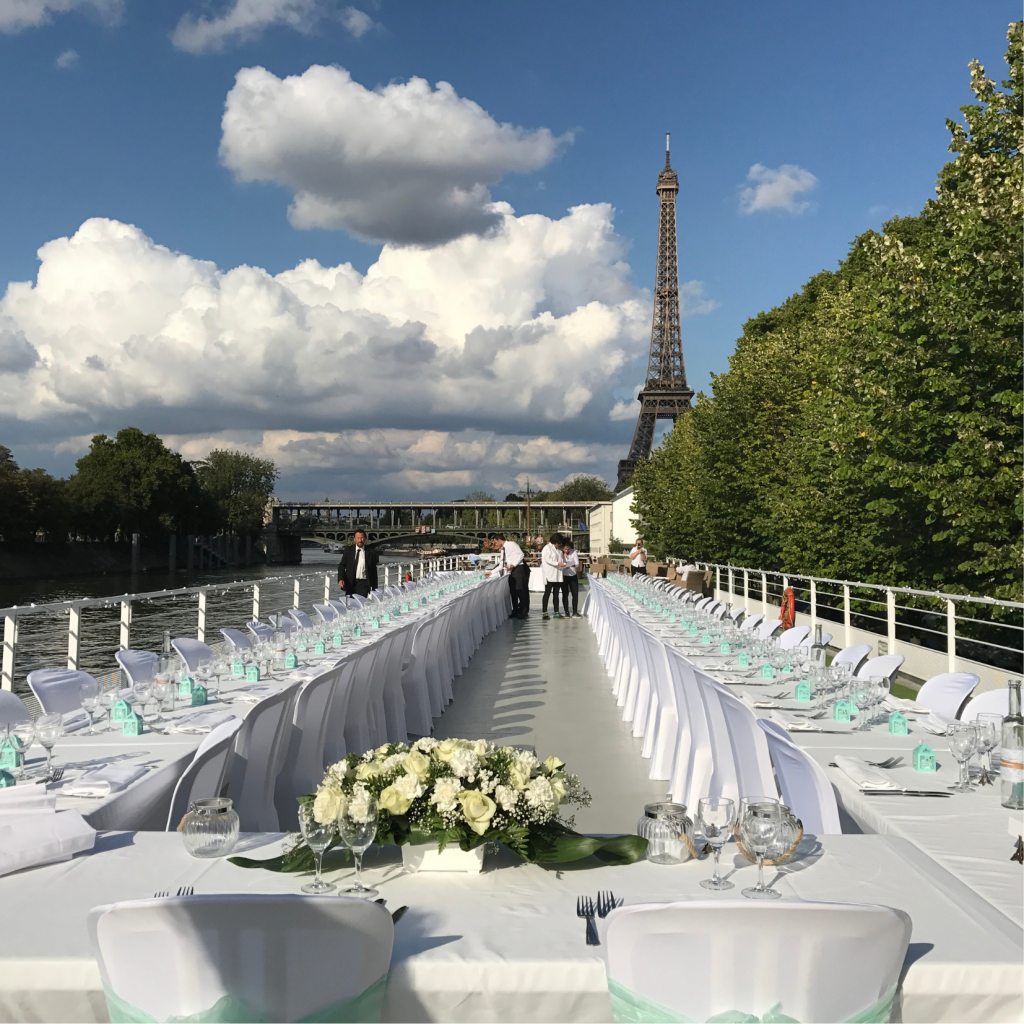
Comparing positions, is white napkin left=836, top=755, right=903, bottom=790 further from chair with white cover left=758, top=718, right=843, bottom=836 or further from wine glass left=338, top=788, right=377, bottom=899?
wine glass left=338, top=788, right=377, bottom=899

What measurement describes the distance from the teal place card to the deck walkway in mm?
1321

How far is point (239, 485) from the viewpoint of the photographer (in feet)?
291

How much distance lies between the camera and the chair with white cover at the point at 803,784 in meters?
3.56

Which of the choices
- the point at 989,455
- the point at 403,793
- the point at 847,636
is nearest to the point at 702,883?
the point at 403,793

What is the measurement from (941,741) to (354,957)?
3.23m

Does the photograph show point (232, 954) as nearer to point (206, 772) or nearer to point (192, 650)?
point (206, 772)

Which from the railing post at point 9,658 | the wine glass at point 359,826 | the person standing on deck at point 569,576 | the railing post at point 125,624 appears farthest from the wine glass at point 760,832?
the person standing on deck at point 569,576

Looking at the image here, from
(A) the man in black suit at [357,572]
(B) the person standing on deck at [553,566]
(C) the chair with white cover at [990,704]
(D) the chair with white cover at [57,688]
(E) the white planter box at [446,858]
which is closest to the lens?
(E) the white planter box at [446,858]

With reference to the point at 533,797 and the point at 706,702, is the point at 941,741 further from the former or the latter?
the point at 533,797

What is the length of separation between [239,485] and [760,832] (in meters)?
90.3

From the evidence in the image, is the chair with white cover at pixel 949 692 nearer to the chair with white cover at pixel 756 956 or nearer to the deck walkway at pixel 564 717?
the deck walkway at pixel 564 717

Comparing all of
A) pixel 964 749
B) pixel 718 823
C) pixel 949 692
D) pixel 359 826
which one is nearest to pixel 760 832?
pixel 718 823

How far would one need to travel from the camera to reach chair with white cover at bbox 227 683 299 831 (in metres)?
4.12

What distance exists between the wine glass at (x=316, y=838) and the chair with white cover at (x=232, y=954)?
0.46m
